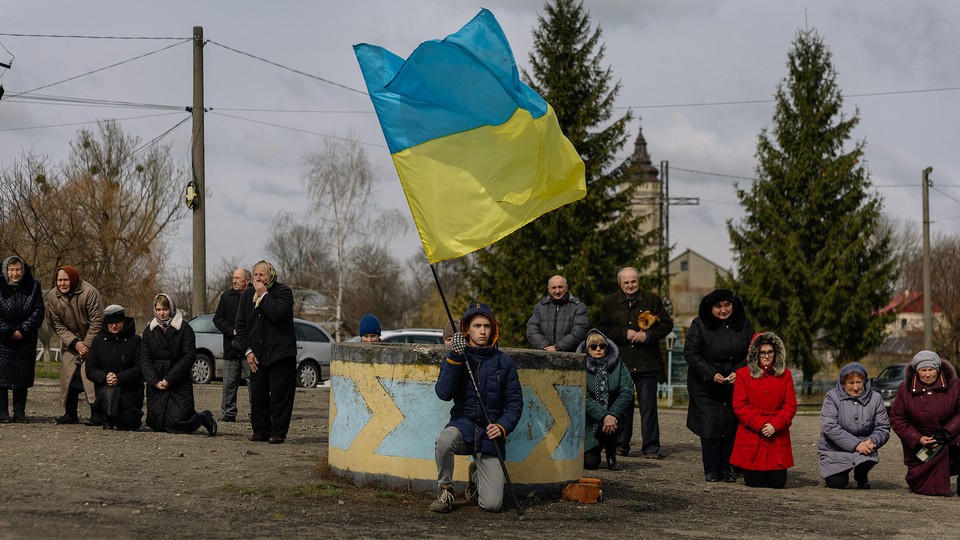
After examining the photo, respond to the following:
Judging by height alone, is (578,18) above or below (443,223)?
above

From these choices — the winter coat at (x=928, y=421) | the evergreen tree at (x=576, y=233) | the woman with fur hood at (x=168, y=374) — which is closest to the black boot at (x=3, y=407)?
the woman with fur hood at (x=168, y=374)

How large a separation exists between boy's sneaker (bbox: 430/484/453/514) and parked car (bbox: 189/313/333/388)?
52.7 feet

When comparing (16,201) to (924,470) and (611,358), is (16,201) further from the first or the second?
(924,470)

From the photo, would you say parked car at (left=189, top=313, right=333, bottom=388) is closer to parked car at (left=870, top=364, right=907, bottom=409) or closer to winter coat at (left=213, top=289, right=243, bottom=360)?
winter coat at (left=213, top=289, right=243, bottom=360)

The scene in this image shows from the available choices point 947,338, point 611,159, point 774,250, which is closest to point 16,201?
point 611,159

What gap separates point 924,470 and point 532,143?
4966 mm

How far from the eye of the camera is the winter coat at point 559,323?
11.9 meters

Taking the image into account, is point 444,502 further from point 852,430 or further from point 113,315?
point 113,315

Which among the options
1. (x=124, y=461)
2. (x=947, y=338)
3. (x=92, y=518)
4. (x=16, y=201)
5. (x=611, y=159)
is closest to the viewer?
(x=92, y=518)

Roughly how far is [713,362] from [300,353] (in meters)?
15.2

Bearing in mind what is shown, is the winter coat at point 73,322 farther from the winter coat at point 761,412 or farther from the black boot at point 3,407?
the winter coat at point 761,412

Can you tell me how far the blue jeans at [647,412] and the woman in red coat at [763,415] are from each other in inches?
75.4

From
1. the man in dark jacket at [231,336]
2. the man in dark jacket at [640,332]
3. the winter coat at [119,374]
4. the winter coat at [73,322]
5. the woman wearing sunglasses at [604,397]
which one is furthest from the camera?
the man in dark jacket at [231,336]

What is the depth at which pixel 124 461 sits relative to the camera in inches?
386
